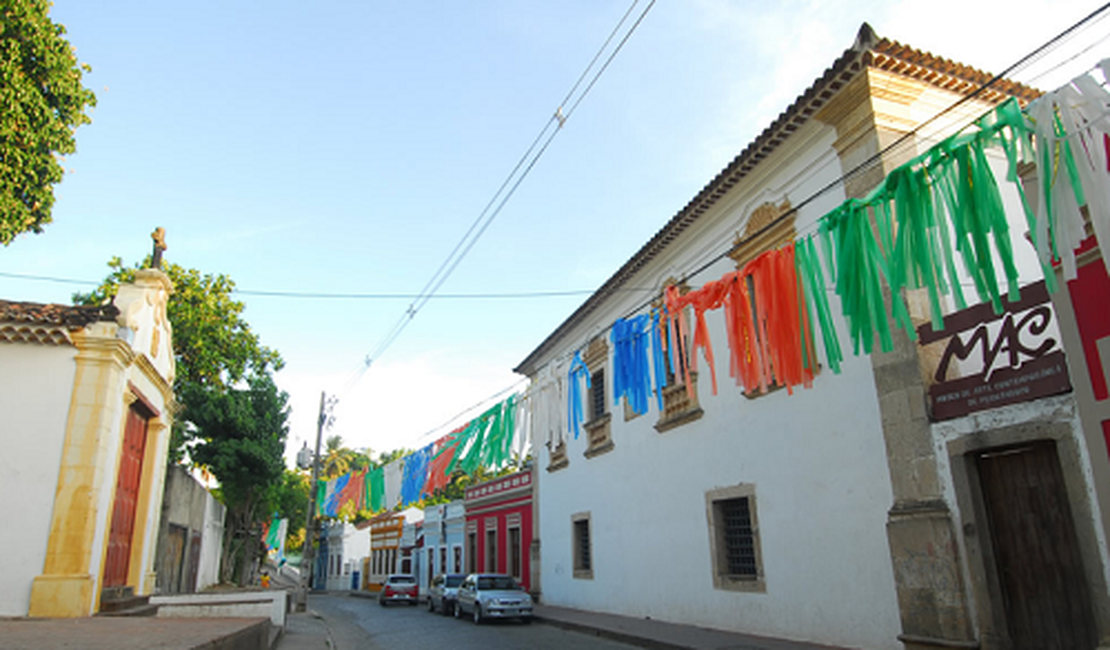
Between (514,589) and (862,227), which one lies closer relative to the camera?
(862,227)

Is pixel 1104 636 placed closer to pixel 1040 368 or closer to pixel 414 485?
pixel 1040 368

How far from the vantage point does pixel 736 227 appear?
37.8 feet

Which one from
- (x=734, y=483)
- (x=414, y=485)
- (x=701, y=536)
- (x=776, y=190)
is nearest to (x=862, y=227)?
(x=776, y=190)

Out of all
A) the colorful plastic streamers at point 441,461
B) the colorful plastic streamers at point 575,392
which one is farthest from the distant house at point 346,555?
the colorful plastic streamers at point 575,392

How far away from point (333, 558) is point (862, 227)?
50.5m

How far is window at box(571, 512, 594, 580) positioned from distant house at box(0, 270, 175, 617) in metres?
9.80

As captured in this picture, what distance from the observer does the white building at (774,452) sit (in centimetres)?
863

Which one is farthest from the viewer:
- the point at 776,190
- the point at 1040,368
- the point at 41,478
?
the point at 776,190

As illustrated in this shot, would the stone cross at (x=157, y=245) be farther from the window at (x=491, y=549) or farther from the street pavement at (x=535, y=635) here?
the window at (x=491, y=549)

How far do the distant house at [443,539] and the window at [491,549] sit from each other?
2.65 metres

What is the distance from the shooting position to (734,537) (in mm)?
11445

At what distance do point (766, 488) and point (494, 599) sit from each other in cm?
825

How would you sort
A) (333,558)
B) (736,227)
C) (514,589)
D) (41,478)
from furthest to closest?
1. (333,558)
2. (514,589)
3. (736,227)
4. (41,478)

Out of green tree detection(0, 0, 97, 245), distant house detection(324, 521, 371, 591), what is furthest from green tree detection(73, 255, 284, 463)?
distant house detection(324, 521, 371, 591)
